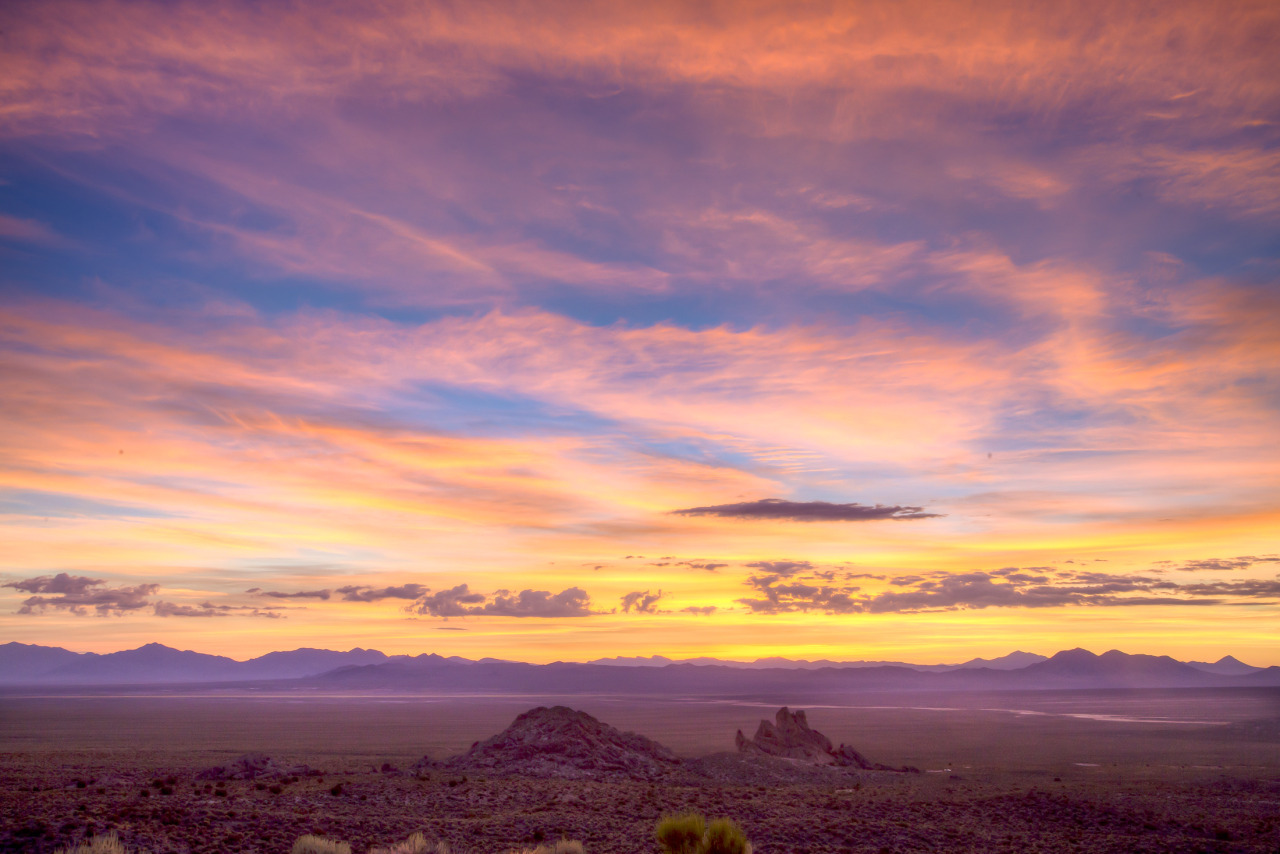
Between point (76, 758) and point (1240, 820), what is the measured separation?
169 feet

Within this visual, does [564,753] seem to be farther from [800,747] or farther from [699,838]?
[699,838]

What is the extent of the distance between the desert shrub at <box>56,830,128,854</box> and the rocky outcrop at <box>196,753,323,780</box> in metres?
16.8

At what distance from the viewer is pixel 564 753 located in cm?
4175

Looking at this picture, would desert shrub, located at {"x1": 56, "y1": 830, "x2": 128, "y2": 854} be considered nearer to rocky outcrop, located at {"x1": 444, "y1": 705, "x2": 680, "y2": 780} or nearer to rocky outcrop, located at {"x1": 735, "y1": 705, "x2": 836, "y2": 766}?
rocky outcrop, located at {"x1": 444, "y1": 705, "x2": 680, "y2": 780}

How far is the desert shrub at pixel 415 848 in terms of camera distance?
735 inches

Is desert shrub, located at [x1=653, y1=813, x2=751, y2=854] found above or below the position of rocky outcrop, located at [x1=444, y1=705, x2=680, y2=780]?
above

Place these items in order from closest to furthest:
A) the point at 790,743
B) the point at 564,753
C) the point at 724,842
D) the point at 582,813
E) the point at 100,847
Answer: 1. the point at 100,847
2. the point at 724,842
3. the point at 582,813
4. the point at 564,753
5. the point at 790,743

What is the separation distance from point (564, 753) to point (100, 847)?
2744 centimetres

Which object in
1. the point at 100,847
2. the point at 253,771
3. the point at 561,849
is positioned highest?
the point at 100,847

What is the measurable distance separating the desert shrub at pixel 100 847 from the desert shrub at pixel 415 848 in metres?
5.09

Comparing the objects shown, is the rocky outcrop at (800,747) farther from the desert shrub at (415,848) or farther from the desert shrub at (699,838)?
the desert shrub at (415,848)

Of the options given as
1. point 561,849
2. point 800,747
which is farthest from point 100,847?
point 800,747

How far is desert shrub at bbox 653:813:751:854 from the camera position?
17.6 meters

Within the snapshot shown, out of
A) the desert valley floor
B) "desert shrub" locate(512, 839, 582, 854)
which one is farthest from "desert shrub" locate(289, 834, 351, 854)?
"desert shrub" locate(512, 839, 582, 854)
